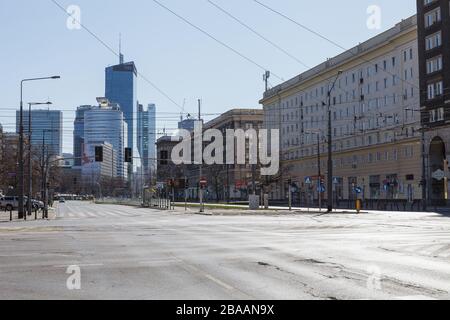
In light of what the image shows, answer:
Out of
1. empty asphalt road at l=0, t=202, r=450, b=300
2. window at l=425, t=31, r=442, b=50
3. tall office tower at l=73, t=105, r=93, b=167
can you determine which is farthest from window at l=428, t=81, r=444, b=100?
empty asphalt road at l=0, t=202, r=450, b=300

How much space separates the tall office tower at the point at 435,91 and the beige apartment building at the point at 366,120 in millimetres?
2966

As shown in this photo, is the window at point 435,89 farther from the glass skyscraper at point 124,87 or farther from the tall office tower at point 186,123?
the glass skyscraper at point 124,87

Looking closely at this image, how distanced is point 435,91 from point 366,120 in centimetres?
2020

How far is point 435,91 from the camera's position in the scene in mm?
73062

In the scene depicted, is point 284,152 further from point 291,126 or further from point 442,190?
point 442,190

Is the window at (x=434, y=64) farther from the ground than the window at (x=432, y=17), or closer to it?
closer to it

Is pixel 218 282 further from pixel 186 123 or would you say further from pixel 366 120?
pixel 366 120

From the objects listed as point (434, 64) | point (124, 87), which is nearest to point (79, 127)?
point (124, 87)

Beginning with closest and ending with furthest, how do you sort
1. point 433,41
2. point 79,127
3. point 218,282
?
point 218,282 < point 79,127 < point 433,41

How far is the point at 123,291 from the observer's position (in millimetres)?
10172

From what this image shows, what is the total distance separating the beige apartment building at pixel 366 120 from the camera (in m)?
81.4

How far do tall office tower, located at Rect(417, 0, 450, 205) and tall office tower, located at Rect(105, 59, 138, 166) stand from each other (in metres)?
37.8

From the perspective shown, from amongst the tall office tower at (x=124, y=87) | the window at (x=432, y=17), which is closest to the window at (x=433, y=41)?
the window at (x=432, y=17)
